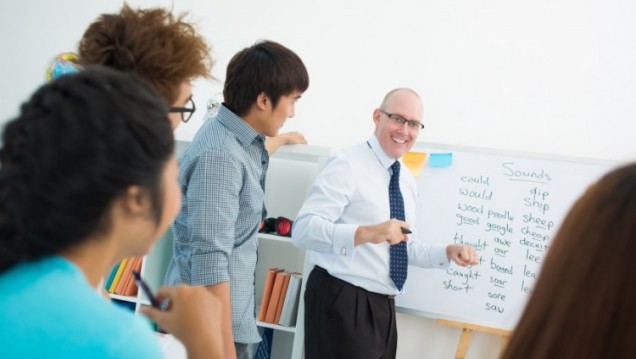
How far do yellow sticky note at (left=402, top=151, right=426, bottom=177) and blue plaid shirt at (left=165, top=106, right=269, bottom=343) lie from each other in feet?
4.96

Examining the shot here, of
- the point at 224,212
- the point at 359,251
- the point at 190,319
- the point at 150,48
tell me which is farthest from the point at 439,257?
the point at 190,319

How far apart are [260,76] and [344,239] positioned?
901 millimetres

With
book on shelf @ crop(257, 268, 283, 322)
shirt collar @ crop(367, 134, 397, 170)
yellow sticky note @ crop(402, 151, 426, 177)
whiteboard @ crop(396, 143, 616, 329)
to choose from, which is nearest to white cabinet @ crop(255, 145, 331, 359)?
book on shelf @ crop(257, 268, 283, 322)

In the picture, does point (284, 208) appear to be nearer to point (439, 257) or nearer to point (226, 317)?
point (439, 257)

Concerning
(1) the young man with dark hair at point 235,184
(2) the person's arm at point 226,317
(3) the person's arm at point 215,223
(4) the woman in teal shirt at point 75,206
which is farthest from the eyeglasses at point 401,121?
(4) the woman in teal shirt at point 75,206

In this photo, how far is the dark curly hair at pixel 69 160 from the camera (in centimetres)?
87

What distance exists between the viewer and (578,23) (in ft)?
12.0

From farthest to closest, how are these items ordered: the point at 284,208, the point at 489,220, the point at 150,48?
the point at 284,208, the point at 489,220, the point at 150,48

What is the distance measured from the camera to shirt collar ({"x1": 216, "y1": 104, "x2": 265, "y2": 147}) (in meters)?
2.08

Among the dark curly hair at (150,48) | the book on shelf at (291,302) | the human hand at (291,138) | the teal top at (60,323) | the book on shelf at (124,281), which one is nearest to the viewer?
the teal top at (60,323)

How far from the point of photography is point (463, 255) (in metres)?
2.90

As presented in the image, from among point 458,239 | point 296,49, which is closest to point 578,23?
point 458,239

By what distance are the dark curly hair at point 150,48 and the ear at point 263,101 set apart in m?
0.60

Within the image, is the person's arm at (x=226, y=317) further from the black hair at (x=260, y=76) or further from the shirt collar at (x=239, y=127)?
the black hair at (x=260, y=76)
